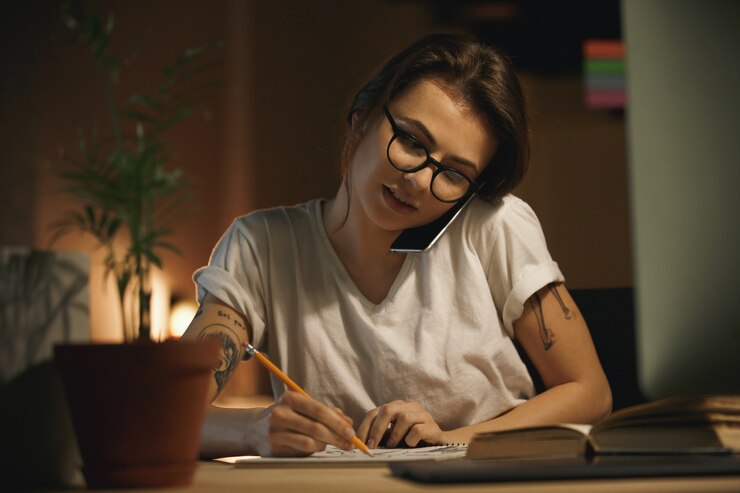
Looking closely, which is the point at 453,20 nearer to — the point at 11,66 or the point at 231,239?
the point at 11,66

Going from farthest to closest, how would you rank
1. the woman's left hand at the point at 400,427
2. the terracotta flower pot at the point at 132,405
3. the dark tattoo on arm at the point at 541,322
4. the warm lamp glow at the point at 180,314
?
the warm lamp glow at the point at 180,314 < the dark tattoo on arm at the point at 541,322 < the woman's left hand at the point at 400,427 < the terracotta flower pot at the point at 132,405

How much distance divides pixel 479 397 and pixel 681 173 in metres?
0.88

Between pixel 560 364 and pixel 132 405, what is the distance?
37.8 inches

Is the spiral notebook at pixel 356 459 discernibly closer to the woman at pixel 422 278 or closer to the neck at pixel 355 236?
the woman at pixel 422 278

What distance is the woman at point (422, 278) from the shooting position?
141 cm

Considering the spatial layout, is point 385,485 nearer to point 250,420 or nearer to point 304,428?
point 304,428

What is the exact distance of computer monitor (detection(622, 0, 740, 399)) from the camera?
67 centimetres

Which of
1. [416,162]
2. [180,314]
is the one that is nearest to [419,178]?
[416,162]

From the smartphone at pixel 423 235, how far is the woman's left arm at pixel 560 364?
0.20 metres

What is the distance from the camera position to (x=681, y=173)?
673 millimetres

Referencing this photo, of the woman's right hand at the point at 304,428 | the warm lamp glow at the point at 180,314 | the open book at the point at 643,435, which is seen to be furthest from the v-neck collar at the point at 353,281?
the warm lamp glow at the point at 180,314

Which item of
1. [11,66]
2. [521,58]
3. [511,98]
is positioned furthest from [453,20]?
[511,98]

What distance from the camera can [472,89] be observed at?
4.75ft

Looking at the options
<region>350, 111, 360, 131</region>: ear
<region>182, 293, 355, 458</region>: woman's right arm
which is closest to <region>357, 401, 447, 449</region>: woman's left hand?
<region>182, 293, 355, 458</region>: woman's right arm
